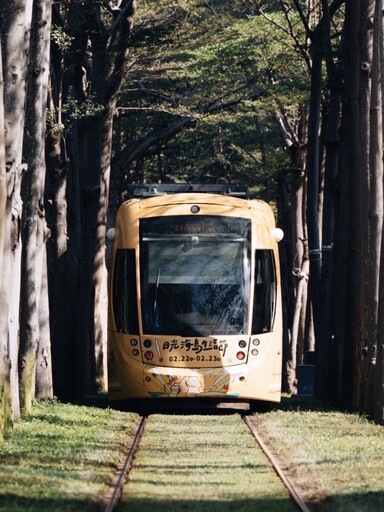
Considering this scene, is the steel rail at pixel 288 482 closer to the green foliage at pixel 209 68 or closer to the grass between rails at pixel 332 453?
the grass between rails at pixel 332 453

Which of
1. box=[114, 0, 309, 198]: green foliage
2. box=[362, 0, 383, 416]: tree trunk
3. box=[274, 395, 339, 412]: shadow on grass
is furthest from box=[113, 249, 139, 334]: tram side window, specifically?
box=[114, 0, 309, 198]: green foliage

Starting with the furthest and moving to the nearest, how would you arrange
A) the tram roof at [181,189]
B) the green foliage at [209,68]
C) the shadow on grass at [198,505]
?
the green foliage at [209,68], the tram roof at [181,189], the shadow on grass at [198,505]

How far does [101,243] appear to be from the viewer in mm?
30438

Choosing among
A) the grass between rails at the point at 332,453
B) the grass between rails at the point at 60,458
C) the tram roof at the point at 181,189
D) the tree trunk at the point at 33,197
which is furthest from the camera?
the tram roof at the point at 181,189

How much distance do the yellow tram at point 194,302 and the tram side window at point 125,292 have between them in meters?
0.01

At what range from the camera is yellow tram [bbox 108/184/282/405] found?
69.8ft

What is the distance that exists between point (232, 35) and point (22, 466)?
25.7m

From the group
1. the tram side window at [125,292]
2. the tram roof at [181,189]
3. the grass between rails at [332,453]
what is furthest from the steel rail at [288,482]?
the tram roof at [181,189]

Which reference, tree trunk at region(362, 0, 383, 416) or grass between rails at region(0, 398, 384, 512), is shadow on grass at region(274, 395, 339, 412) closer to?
grass between rails at region(0, 398, 384, 512)

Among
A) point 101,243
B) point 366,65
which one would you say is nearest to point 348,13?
point 366,65

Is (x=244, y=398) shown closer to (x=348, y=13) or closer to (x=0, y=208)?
(x=348, y=13)

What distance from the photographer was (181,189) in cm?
2392

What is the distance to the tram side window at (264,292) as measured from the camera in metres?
21.8

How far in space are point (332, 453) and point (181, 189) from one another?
9.82 m
